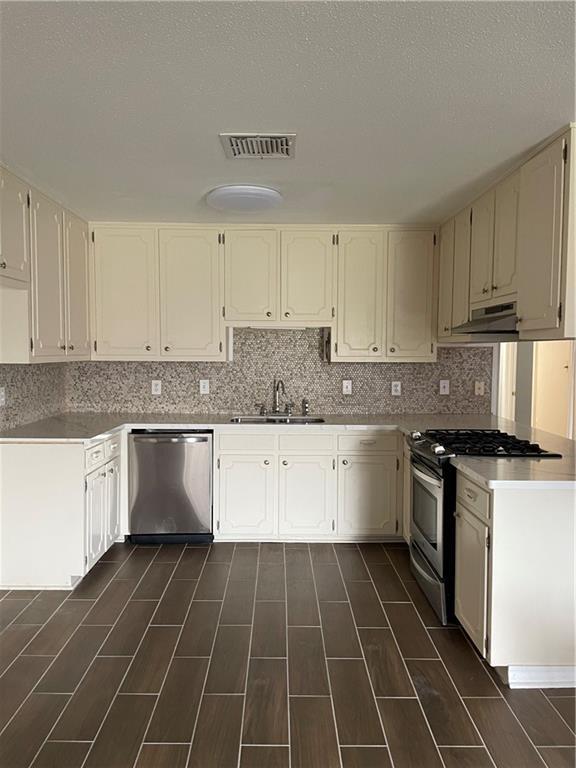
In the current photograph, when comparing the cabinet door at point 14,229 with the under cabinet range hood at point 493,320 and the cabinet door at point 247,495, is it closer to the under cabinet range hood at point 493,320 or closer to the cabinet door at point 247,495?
the cabinet door at point 247,495

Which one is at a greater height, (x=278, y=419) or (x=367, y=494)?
(x=278, y=419)

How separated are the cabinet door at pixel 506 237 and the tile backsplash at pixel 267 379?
1394mm

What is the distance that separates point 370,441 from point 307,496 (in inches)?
23.4

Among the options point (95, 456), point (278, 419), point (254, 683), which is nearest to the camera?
point (254, 683)

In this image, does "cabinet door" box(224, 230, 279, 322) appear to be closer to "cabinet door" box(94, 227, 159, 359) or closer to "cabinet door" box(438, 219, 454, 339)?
"cabinet door" box(94, 227, 159, 359)

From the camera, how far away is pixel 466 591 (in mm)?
2451

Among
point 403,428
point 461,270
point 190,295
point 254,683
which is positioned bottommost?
point 254,683

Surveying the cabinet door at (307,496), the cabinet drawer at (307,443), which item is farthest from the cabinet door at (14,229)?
the cabinet door at (307,496)

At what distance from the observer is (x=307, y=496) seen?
3.73m

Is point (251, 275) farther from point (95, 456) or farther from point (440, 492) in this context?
point (440, 492)

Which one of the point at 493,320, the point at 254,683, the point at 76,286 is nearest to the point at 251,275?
the point at 76,286

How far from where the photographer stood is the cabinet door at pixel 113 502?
348 cm

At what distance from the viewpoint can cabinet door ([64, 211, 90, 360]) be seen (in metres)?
3.52

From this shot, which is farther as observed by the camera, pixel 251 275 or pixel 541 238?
pixel 251 275
